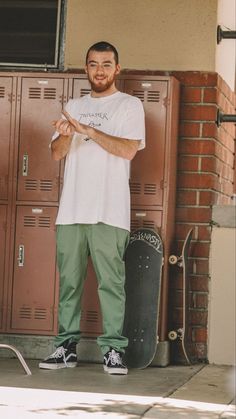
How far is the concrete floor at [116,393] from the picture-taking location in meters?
5.23

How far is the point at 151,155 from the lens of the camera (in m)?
7.34

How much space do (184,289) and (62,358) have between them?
1.03 metres

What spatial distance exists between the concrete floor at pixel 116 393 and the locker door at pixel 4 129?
1306 millimetres

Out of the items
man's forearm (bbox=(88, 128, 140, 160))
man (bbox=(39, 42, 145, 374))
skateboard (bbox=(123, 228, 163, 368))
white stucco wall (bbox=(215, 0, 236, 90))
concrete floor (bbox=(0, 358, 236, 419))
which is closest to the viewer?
concrete floor (bbox=(0, 358, 236, 419))

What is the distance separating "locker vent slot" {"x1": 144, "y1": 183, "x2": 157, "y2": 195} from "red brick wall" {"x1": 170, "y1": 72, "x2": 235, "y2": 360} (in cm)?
32

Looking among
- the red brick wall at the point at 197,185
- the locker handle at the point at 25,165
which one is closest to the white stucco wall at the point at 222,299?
the red brick wall at the point at 197,185

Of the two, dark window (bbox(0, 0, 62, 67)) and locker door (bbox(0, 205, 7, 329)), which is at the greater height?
dark window (bbox(0, 0, 62, 67))

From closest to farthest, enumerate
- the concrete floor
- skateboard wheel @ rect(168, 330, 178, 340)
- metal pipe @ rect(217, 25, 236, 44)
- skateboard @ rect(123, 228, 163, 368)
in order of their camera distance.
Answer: the concrete floor
skateboard @ rect(123, 228, 163, 368)
skateboard wheel @ rect(168, 330, 178, 340)
metal pipe @ rect(217, 25, 236, 44)

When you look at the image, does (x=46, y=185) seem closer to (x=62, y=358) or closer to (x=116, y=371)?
(x=62, y=358)

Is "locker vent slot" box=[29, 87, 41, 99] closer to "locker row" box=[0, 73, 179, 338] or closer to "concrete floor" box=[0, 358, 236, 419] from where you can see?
"locker row" box=[0, 73, 179, 338]

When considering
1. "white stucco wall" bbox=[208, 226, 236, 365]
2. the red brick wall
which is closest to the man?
the red brick wall

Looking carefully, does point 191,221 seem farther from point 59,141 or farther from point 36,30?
point 36,30

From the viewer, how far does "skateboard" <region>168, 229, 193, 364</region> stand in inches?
288

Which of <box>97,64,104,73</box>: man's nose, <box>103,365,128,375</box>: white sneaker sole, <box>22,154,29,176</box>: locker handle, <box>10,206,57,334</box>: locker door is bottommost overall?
<box>103,365,128,375</box>: white sneaker sole
